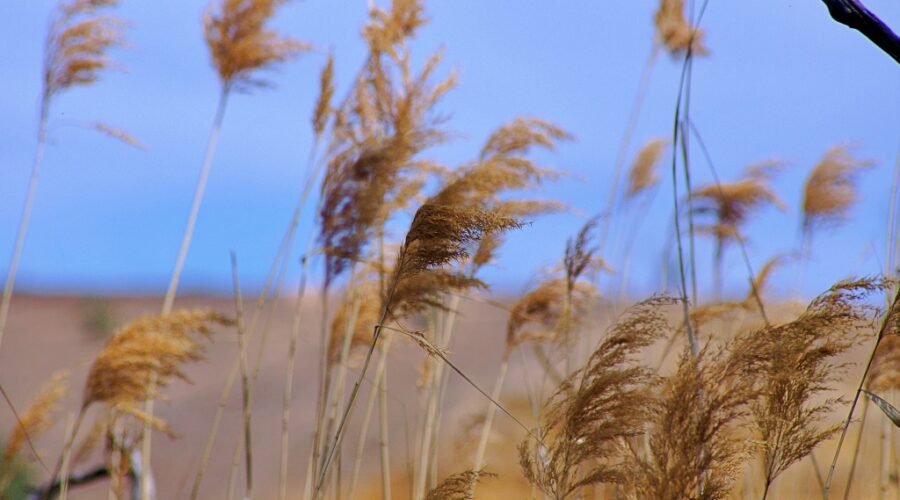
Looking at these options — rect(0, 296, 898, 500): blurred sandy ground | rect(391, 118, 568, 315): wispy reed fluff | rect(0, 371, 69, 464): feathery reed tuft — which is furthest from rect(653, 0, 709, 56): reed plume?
rect(0, 371, 69, 464): feathery reed tuft

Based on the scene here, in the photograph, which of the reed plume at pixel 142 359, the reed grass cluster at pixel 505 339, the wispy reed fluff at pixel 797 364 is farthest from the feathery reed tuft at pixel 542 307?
the wispy reed fluff at pixel 797 364

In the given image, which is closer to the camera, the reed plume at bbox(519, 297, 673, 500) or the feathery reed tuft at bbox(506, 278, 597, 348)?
the reed plume at bbox(519, 297, 673, 500)

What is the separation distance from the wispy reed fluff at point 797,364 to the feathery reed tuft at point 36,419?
8.81 feet

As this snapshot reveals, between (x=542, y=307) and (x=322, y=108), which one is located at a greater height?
(x=322, y=108)

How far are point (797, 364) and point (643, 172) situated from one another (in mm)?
3434

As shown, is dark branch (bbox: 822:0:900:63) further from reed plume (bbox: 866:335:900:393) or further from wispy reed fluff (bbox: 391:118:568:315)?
reed plume (bbox: 866:335:900:393)

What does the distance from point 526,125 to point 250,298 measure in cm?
2458

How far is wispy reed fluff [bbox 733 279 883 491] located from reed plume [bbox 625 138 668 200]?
329cm

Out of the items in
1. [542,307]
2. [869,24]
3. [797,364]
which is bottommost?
[797,364]

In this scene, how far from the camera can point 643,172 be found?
5.04 m

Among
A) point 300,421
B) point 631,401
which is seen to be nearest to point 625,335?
point 631,401

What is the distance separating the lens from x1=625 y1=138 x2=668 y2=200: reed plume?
5031mm

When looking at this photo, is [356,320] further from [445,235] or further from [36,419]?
[445,235]

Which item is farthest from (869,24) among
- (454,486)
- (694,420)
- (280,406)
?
(280,406)
